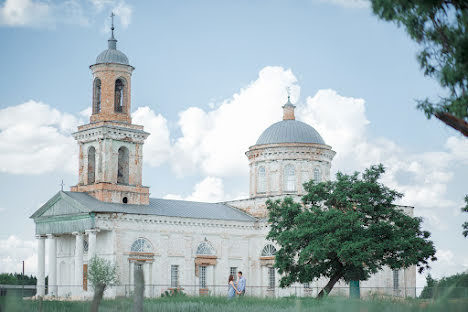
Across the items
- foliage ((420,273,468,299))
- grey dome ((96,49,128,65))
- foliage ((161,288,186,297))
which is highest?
grey dome ((96,49,128,65))

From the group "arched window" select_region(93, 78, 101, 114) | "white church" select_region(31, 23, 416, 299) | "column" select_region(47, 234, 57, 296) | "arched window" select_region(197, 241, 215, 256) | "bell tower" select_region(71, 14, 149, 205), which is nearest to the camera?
"white church" select_region(31, 23, 416, 299)

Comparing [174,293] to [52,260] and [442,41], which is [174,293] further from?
[442,41]

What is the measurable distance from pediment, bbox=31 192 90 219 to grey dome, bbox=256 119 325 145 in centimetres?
1644

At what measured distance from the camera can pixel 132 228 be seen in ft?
148

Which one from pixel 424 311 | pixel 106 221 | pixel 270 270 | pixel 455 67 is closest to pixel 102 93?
pixel 106 221

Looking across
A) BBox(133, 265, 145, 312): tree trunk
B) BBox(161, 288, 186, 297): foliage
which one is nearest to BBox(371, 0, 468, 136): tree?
BBox(133, 265, 145, 312): tree trunk

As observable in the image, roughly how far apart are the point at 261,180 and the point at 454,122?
3687 cm

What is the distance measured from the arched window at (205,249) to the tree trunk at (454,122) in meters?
31.6

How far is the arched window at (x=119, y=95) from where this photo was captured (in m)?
49.2

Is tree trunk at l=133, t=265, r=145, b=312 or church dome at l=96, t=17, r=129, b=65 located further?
church dome at l=96, t=17, r=129, b=65

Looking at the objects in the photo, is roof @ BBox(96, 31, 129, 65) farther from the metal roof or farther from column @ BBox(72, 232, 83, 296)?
column @ BBox(72, 232, 83, 296)

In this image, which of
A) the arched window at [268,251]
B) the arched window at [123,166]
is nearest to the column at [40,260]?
the arched window at [123,166]

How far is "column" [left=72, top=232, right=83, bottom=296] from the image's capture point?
1730 inches

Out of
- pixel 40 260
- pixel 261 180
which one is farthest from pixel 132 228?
pixel 261 180
